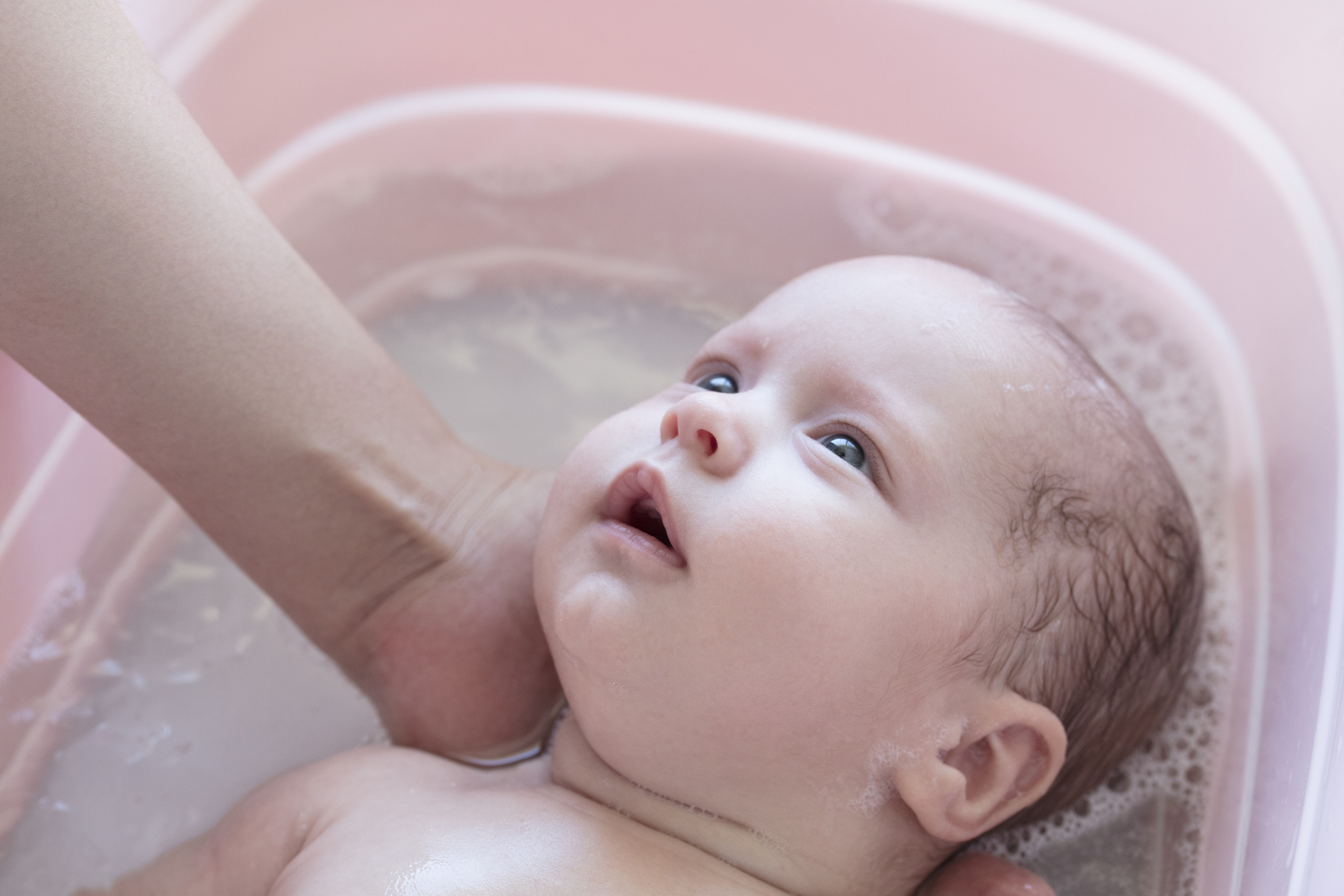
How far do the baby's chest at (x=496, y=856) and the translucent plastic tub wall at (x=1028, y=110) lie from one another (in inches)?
17.4

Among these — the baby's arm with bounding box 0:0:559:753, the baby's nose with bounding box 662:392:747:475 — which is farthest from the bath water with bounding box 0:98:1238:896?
the baby's nose with bounding box 662:392:747:475

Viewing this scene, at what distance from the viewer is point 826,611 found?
801mm

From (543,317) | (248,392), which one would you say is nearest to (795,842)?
(248,392)

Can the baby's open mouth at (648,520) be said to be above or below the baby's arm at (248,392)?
below

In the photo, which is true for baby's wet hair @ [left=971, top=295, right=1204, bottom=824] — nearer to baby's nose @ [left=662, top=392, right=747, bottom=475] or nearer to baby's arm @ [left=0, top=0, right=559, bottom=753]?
baby's nose @ [left=662, top=392, right=747, bottom=475]

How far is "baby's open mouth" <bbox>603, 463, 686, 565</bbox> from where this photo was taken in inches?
32.1

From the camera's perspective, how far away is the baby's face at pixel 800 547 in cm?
80

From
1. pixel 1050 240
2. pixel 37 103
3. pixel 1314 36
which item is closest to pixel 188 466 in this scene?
pixel 37 103

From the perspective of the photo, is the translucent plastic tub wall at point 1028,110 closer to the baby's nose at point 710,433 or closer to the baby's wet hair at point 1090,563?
the baby's wet hair at point 1090,563

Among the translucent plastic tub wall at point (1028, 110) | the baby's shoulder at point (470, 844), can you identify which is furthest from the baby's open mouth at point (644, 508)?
the translucent plastic tub wall at point (1028, 110)

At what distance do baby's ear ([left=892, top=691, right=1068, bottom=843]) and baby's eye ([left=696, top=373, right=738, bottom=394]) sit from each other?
11.6 inches

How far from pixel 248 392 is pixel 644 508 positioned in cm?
31

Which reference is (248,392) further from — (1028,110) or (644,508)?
(1028,110)

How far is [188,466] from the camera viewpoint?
0.90 meters
